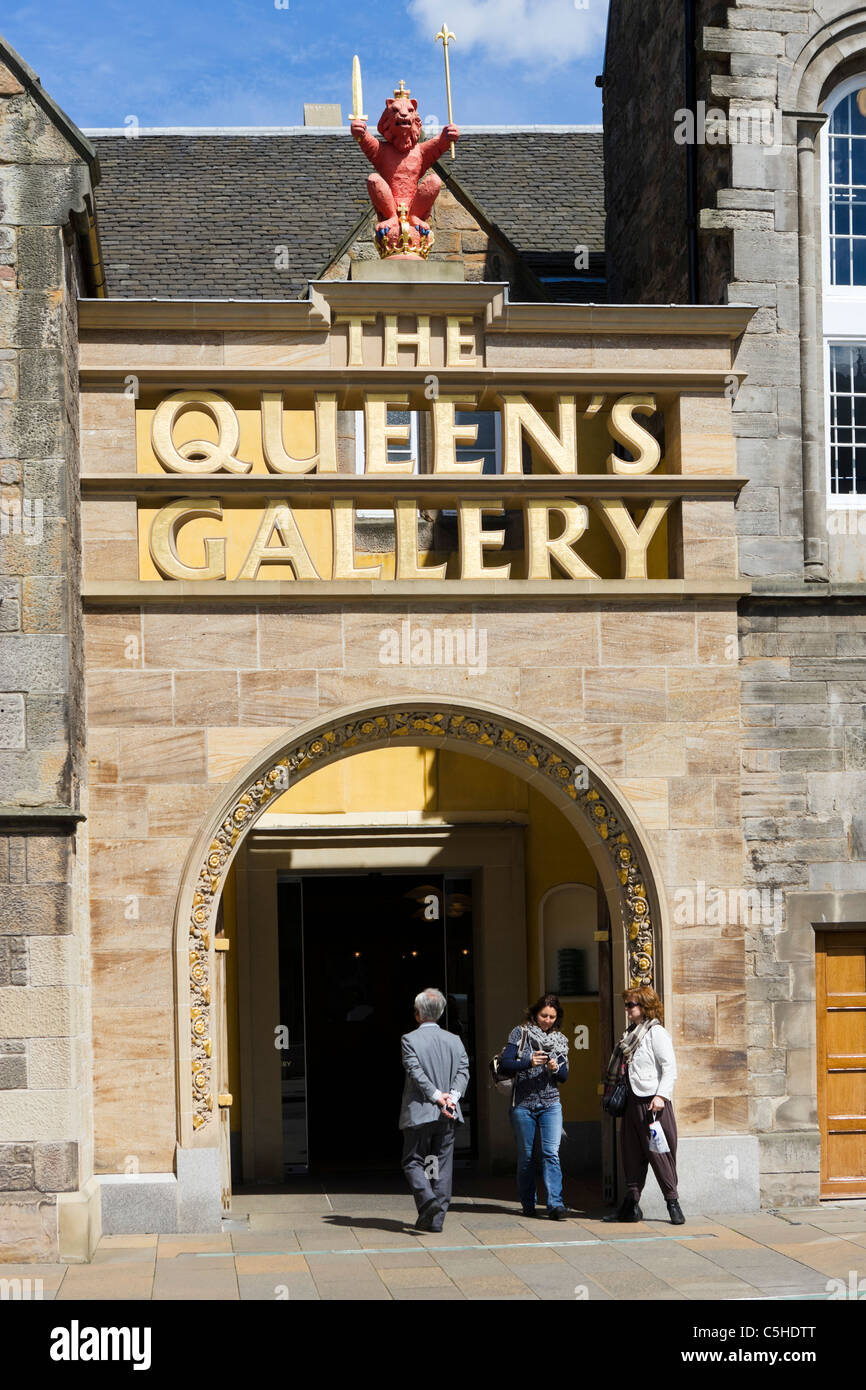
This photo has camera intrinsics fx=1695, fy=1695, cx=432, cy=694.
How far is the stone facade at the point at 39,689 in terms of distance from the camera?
10.4m

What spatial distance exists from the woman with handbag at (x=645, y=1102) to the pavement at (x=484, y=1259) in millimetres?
281

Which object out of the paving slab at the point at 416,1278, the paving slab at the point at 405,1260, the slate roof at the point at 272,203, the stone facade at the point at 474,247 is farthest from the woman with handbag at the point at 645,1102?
the slate roof at the point at 272,203

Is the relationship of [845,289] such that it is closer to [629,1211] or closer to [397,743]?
[397,743]

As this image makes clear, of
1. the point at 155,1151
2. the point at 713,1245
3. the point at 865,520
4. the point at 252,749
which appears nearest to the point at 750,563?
the point at 865,520

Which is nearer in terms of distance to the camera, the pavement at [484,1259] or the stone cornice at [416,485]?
the pavement at [484,1259]

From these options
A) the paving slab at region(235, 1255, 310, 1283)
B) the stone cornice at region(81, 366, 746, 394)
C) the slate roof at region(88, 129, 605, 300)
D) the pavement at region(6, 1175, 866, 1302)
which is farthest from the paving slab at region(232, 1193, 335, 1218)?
the slate roof at region(88, 129, 605, 300)

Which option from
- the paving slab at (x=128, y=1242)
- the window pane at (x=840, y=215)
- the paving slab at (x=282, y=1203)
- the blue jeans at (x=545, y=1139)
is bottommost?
the paving slab at (x=282, y=1203)

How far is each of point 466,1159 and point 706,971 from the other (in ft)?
15.7

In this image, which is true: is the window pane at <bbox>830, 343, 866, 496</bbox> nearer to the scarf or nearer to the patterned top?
the scarf

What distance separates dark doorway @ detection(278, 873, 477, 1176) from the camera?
15594mm

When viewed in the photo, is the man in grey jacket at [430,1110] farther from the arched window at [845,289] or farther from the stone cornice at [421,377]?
the arched window at [845,289]

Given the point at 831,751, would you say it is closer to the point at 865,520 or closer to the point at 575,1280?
the point at 865,520

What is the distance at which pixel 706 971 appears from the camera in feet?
39.4

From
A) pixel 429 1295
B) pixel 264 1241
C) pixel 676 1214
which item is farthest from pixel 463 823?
pixel 429 1295
